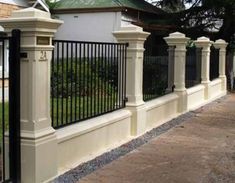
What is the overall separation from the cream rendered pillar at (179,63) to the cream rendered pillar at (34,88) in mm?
7230

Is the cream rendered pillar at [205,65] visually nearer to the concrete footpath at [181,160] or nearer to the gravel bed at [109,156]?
the gravel bed at [109,156]

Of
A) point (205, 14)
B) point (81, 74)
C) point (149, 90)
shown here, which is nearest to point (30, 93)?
point (81, 74)

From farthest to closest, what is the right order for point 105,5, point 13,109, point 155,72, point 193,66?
point 105,5
point 193,66
point 155,72
point 13,109

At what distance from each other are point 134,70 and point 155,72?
2434 mm

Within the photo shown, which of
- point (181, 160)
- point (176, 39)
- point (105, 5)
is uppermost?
point (105, 5)

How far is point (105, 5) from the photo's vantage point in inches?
875

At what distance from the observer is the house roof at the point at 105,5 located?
22141 mm

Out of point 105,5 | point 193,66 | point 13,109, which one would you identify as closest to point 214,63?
point 193,66

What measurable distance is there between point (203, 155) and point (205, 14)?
618 inches

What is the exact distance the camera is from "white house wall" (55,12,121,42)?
2222 cm

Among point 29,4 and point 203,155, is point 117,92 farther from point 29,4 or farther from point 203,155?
point 29,4

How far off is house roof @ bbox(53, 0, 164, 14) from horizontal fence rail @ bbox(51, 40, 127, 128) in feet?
43.1

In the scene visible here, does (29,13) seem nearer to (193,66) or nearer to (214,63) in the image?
(193,66)

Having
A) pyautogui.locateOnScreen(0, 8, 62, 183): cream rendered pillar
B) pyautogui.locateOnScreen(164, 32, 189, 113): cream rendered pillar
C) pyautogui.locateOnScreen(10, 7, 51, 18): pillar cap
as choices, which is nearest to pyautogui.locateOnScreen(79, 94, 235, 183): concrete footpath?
pyautogui.locateOnScreen(0, 8, 62, 183): cream rendered pillar
